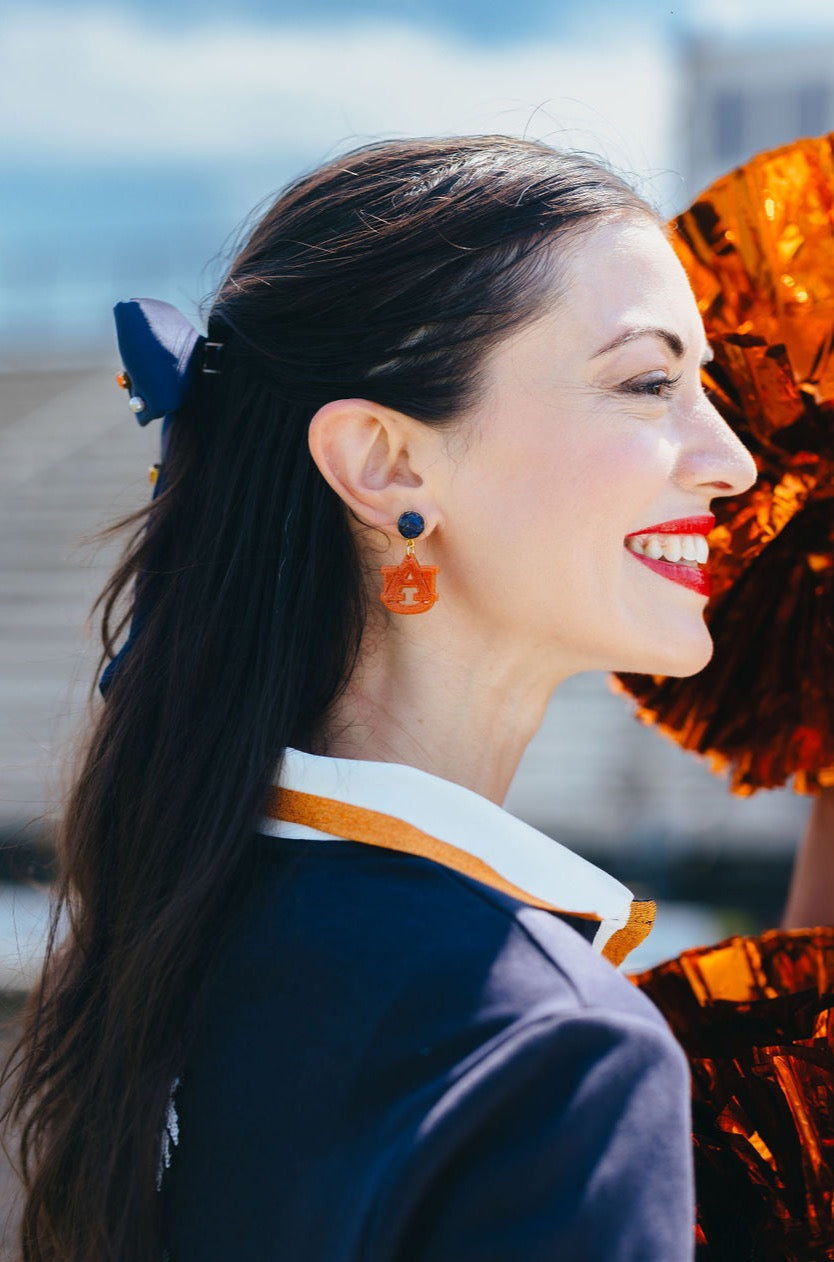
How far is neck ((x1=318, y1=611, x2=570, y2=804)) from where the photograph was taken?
1.18 metres

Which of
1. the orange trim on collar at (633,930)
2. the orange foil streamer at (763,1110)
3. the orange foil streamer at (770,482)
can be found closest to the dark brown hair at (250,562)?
the orange foil streamer at (770,482)

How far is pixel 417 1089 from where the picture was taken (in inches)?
32.3

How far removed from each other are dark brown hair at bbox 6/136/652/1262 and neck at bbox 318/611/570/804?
0.03m

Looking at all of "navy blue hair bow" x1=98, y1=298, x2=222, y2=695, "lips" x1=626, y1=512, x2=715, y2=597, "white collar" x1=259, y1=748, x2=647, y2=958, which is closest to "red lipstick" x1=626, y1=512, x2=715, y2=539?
"lips" x1=626, y1=512, x2=715, y2=597

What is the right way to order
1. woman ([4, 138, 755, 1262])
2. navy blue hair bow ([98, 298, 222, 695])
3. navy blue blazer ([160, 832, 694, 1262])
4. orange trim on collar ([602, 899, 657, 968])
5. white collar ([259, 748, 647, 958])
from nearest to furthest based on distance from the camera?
navy blue blazer ([160, 832, 694, 1262]) → woman ([4, 138, 755, 1262]) → white collar ([259, 748, 647, 958]) → orange trim on collar ([602, 899, 657, 968]) → navy blue hair bow ([98, 298, 222, 695])

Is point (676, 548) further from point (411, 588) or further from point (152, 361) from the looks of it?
point (152, 361)

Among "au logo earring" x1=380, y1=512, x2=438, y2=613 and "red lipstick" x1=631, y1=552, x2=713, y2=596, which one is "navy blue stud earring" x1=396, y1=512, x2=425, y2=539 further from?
"red lipstick" x1=631, y1=552, x2=713, y2=596

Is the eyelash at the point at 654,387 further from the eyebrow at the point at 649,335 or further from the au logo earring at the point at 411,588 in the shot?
the au logo earring at the point at 411,588

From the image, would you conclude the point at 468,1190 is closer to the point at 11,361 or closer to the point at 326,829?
the point at 326,829

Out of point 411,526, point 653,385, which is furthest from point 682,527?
point 411,526

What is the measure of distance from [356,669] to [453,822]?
21cm

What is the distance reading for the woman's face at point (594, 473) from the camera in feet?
3.68

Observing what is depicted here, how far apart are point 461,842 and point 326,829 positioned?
95 millimetres

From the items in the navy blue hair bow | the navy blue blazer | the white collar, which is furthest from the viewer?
the navy blue hair bow
